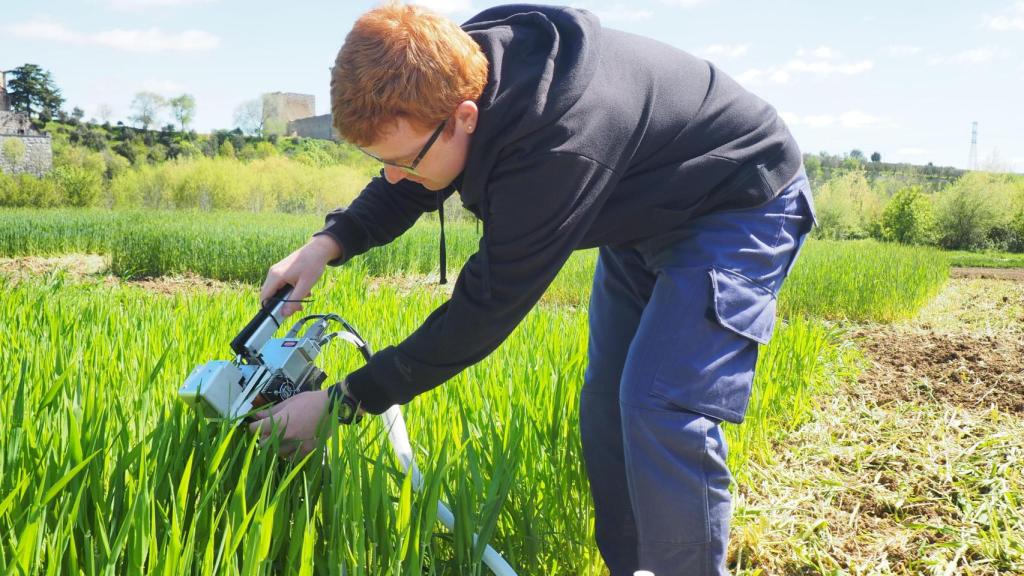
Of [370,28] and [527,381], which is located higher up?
[370,28]

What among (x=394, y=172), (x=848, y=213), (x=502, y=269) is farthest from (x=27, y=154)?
(x=502, y=269)

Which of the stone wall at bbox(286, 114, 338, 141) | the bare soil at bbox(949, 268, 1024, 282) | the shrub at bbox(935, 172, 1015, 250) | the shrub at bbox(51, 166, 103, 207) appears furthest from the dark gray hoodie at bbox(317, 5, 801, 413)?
the stone wall at bbox(286, 114, 338, 141)

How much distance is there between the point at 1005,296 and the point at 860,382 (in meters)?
6.01

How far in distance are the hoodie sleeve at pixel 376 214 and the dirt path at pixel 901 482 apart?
3.94ft

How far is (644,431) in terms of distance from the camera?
1.34 m

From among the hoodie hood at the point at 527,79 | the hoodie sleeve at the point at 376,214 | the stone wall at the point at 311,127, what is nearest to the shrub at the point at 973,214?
the hoodie sleeve at the point at 376,214

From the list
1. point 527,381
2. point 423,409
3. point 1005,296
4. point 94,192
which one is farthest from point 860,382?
point 94,192

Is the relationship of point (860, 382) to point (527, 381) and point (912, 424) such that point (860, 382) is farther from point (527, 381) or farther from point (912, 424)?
point (527, 381)

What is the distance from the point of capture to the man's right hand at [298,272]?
5.12ft

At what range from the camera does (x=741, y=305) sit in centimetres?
140

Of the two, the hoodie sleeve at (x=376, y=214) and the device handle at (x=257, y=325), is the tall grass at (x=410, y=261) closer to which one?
the hoodie sleeve at (x=376, y=214)

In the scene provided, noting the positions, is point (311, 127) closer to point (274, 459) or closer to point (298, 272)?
point (298, 272)

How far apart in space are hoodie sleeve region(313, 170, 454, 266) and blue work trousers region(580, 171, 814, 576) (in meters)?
0.59

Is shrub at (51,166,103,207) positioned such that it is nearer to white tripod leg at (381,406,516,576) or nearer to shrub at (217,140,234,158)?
shrub at (217,140,234,158)
